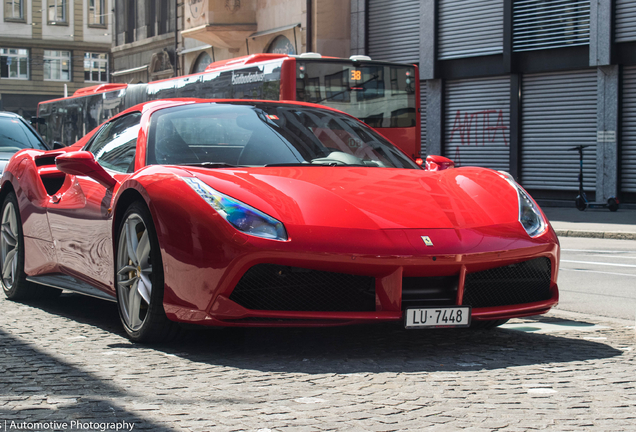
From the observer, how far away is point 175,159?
17.0 feet

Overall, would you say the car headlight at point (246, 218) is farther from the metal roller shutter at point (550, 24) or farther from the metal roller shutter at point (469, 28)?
the metal roller shutter at point (469, 28)

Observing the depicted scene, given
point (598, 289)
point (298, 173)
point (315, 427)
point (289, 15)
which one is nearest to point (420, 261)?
point (298, 173)

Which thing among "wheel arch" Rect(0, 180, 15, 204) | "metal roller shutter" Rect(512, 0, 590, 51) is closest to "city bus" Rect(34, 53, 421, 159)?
"metal roller shutter" Rect(512, 0, 590, 51)

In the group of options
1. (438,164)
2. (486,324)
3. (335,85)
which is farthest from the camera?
(335,85)

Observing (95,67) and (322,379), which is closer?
(322,379)

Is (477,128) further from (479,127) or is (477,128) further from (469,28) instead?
(469,28)

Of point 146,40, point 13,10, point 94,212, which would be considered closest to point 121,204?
point 94,212

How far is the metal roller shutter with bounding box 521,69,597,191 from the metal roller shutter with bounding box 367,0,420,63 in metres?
4.24

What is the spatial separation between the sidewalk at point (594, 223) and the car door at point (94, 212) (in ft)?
36.0

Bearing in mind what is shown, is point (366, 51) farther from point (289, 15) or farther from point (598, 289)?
point (598, 289)

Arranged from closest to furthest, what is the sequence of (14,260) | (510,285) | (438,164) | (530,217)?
(510,285), (530,217), (438,164), (14,260)

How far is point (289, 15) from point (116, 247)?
991 inches

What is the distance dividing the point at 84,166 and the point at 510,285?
250 centimetres

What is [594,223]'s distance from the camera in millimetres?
16828
